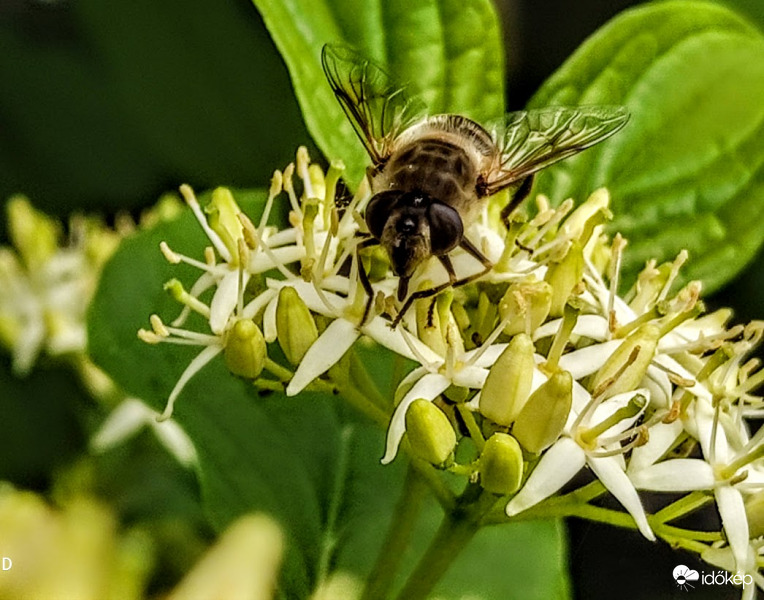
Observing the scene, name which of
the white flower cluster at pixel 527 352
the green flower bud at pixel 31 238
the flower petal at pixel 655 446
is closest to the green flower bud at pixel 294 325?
the white flower cluster at pixel 527 352

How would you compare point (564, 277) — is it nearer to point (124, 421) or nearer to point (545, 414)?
point (545, 414)

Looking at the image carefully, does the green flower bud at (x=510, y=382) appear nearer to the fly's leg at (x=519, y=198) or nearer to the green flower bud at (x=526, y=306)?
the green flower bud at (x=526, y=306)

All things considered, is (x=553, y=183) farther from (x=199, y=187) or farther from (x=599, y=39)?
(x=199, y=187)

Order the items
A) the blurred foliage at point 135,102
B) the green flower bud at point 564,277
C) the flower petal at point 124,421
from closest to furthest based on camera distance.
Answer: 1. the green flower bud at point 564,277
2. the flower petal at point 124,421
3. the blurred foliage at point 135,102

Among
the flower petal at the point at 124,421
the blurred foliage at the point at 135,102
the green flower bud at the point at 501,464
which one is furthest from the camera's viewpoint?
the blurred foliage at the point at 135,102

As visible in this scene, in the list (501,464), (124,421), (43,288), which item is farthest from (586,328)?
(43,288)

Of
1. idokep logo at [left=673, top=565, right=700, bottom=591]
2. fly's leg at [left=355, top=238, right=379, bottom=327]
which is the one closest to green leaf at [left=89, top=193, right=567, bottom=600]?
idokep logo at [left=673, top=565, right=700, bottom=591]
